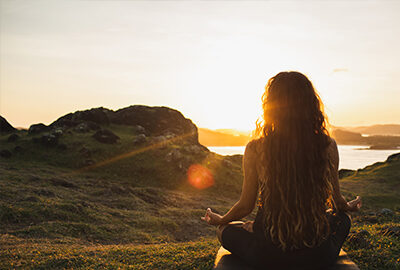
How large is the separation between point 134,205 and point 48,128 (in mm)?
31328

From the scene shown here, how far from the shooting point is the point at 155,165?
3256 centimetres

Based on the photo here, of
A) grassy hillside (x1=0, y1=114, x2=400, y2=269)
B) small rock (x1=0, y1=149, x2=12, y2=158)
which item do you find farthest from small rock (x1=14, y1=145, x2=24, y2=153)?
small rock (x1=0, y1=149, x2=12, y2=158)

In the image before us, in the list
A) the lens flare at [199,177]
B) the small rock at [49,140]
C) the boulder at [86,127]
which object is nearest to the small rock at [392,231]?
the lens flare at [199,177]

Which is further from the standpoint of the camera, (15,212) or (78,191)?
(78,191)

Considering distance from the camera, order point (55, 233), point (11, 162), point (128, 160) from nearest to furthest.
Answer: point (55, 233) < point (11, 162) < point (128, 160)

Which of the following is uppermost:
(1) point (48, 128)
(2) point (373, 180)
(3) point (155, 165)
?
(1) point (48, 128)

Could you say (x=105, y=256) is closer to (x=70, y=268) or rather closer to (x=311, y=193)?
(x=70, y=268)

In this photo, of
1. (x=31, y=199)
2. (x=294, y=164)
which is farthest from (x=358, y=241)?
(x=31, y=199)

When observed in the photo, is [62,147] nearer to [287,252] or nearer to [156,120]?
[156,120]

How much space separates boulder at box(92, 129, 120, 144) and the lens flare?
13262 mm

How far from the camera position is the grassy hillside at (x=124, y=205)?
28.1 feet

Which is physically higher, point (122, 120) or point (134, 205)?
point (122, 120)

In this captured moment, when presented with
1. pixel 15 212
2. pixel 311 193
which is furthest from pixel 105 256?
pixel 15 212

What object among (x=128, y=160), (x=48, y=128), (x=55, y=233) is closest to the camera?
(x=55, y=233)
